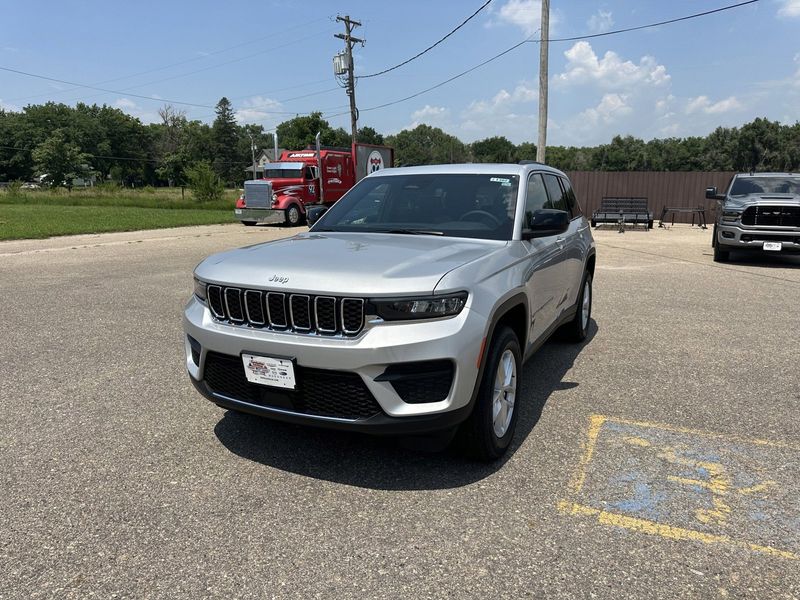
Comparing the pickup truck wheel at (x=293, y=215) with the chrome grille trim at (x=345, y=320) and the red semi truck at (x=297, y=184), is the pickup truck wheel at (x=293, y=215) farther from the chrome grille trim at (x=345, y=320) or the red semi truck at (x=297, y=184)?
the chrome grille trim at (x=345, y=320)

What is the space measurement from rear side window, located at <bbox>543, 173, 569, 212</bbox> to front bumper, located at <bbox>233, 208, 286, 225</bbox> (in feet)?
57.9

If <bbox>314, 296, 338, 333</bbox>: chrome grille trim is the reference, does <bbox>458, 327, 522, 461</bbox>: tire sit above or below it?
below

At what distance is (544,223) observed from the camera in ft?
12.0

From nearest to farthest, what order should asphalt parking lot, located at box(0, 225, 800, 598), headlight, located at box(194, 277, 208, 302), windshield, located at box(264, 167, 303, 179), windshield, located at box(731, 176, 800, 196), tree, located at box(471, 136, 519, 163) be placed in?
asphalt parking lot, located at box(0, 225, 800, 598) < headlight, located at box(194, 277, 208, 302) < windshield, located at box(731, 176, 800, 196) < windshield, located at box(264, 167, 303, 179) < tree, located at box(471, 136, 519, 163)

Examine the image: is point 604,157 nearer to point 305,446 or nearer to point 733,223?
point 733,223

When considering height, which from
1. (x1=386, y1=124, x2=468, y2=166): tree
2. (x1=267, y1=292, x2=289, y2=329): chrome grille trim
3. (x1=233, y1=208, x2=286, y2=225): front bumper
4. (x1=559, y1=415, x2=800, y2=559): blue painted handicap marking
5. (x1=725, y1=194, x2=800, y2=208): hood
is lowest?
(x1=559, y1=415, x2=800, y2=559): blue painted handicap marking

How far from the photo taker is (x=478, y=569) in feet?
7.70

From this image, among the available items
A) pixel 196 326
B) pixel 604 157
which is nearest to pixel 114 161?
pixel 604 157

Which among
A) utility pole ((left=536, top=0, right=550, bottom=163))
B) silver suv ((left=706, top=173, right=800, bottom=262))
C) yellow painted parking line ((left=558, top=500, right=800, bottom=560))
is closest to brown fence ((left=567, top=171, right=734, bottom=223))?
utility pole ((left=536, top=0, right=550, bottom=163))

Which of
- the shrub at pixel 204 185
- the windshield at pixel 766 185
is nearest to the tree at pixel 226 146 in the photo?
the shrub at pixel 204 185

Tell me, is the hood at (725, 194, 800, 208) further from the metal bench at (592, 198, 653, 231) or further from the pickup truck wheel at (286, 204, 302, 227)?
the pickup truck wheel at (286, 204, 302, 227)

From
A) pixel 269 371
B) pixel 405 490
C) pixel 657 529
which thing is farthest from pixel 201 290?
pixel 657 529

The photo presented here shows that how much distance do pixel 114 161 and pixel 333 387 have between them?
406 ft

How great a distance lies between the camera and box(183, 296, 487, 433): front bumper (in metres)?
2.66
